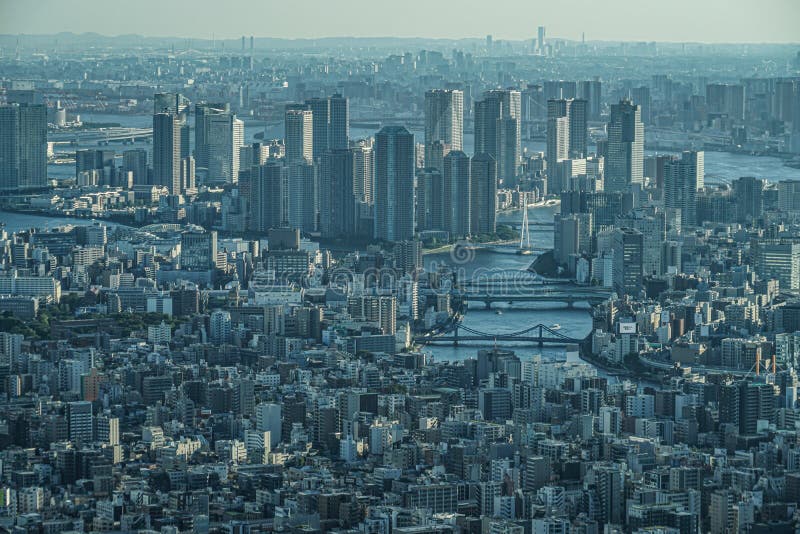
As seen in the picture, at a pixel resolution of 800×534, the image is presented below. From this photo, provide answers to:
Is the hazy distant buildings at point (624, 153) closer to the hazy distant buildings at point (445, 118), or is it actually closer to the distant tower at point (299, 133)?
the hazy distant buildings at point (445, 118)

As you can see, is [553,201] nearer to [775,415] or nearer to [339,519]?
[775,415]

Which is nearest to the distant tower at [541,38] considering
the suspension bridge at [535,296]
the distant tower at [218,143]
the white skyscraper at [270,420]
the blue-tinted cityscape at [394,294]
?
the blue-tinted cityscape at [394,294]

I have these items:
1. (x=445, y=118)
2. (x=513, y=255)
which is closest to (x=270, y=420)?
(x=513, y=255)

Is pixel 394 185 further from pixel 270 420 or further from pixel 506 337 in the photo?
pixel 270 420

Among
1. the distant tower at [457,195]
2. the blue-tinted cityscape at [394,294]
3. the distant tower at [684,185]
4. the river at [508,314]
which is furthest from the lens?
the distant tower at [457,195]

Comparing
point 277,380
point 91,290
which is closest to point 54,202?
point 91,290
